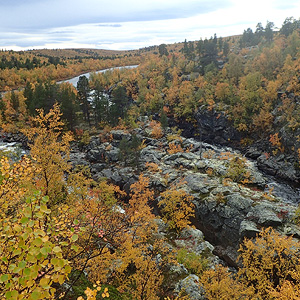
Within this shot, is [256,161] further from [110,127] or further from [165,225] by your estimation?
[110,127]

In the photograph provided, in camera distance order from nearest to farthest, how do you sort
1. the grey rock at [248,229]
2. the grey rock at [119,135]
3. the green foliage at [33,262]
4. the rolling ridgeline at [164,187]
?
1. the green foliage at [33,262]
2. the rolling ridgeline at [164,187]
3. the grey rock at [248,229]
4. the grey rock at [119,135]

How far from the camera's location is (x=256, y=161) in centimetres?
5972

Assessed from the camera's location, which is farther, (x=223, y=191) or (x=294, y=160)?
(x=294, y=160)

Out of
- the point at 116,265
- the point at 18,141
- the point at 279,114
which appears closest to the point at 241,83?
the point at 279,114

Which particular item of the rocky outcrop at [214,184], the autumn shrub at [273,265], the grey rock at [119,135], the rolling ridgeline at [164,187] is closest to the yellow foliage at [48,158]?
the rolling ridgeline at [164,187]

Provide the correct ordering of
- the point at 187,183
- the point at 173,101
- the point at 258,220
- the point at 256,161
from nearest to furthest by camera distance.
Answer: the point at 258,220 < the point at 187,183 < the point at 256,161 < the point at 173,101

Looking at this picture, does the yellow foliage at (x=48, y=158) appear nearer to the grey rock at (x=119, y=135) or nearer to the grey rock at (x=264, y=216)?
the grey rock at (x=264, y=216)

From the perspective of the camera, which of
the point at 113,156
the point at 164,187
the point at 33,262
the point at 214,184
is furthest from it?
the point at 113,156

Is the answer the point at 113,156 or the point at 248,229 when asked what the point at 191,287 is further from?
the point at 113,156

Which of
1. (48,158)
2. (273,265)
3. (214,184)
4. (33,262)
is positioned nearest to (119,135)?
(214,184)

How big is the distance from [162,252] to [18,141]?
214 ft

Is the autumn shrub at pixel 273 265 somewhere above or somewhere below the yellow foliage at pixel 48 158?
below

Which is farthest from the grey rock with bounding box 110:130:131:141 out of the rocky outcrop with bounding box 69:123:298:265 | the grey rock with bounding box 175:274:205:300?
the grey rock with bounding box 175:274:205:300

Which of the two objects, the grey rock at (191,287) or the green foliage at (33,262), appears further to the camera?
the grey rock at (191,287)
